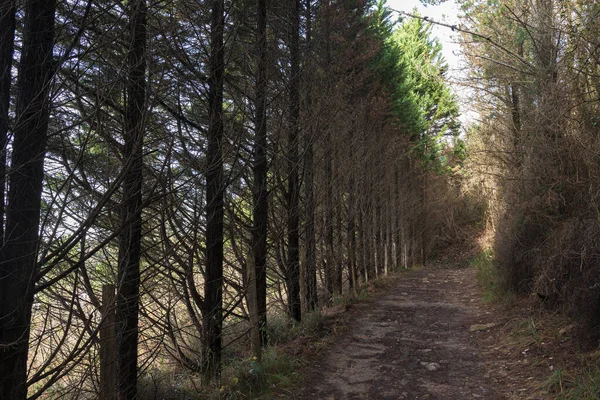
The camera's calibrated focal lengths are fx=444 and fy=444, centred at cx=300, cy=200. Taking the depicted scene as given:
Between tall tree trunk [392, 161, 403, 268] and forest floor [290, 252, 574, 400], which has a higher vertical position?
tall tree trunk [392, 161, 403, 268]

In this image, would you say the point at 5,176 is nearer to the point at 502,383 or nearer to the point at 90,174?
the point at 90,174

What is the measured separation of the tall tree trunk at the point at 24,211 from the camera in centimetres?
293

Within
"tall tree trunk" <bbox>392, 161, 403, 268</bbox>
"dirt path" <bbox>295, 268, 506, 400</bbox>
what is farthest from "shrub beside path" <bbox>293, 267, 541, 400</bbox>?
"tall tree trunk" <bbox>392, 161, 403, 268</bbox>

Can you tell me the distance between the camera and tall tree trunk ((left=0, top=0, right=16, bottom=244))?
2.84m

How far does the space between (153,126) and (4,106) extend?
2.24m

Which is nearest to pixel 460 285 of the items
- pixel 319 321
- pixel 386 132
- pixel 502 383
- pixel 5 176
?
pixel 386 132

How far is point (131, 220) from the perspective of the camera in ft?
13.1

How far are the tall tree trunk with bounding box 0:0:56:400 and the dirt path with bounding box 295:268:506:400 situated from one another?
315 cm

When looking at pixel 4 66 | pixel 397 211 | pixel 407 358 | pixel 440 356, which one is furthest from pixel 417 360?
pixel 397 211

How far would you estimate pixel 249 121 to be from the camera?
283 inches

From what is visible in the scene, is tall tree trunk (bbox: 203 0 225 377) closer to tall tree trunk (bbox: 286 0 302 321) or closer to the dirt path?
the dirt path

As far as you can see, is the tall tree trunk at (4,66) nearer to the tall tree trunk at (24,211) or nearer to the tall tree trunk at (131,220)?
the tall tree trunk at (24,211)

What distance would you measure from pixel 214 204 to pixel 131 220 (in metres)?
1.75

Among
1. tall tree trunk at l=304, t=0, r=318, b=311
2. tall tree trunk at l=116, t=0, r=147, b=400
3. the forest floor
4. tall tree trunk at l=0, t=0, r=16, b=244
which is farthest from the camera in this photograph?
tall tree trunk at l=304, t=0, r=318, b=311
